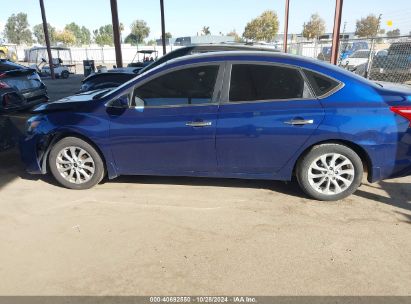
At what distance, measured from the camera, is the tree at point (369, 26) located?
2265 inches

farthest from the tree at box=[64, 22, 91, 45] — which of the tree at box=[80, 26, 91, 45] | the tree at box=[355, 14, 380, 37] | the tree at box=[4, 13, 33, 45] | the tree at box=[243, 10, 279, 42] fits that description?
the tree at box=[355, 14, 380, 37]

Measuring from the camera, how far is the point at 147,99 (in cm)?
412

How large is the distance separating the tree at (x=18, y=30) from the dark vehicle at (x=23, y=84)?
123558 millimetres

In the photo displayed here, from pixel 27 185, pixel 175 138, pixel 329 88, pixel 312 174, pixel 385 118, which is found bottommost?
pixel 27 185

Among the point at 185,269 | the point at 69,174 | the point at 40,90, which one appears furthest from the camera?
the point at 40,90

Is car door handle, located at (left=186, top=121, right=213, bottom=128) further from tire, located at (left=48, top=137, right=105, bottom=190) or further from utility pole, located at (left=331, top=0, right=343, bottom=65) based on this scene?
utility pole, located at (left=331, top=0, right=343, bottom=65)

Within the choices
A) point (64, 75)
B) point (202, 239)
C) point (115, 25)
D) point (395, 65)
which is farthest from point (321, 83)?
point (64, 75)

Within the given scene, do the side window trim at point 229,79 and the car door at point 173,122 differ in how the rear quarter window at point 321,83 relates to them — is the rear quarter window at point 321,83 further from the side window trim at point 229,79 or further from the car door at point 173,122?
the car door at point 173,122

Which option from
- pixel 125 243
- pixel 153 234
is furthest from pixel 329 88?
pixel 125 243

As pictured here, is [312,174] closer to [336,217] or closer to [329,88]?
[336,217]

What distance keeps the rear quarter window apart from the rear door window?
0.07m

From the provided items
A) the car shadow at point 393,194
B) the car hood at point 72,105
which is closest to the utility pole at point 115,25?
the car hood at point 72,105

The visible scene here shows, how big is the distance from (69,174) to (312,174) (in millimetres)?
2983

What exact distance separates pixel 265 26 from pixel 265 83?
205 ft
